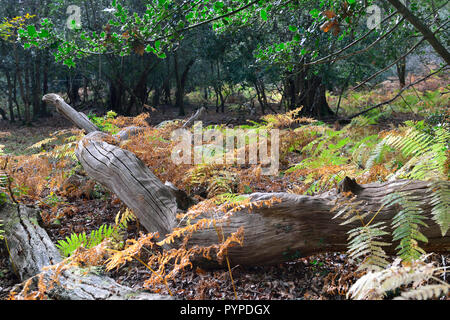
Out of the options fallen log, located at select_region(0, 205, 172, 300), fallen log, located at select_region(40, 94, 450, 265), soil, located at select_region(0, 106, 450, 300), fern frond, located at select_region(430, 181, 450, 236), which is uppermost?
fern frond, located at select_region(430, 181, 450, 236)

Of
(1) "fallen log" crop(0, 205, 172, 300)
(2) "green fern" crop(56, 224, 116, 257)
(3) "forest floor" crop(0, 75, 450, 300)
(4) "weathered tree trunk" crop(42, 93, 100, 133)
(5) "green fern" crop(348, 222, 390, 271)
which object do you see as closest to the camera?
(5) "green fern" crop(348, 222, 390, 271)

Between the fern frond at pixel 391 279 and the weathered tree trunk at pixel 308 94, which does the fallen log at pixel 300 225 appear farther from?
the weathered tree trunk at pixel 308 94

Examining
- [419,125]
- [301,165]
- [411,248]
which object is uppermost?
[419,125]

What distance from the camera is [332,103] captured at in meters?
13.1

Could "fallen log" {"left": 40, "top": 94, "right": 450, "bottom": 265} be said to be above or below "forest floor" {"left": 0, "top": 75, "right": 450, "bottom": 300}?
above

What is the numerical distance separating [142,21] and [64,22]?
1049 cm

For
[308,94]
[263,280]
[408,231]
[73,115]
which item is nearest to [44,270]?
[263,280]

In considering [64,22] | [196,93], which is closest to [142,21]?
[64,22]

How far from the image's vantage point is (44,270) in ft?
6.15

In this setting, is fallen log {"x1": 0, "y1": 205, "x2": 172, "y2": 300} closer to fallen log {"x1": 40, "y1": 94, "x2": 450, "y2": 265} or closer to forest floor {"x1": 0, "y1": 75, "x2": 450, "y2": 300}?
forest floor {"x1": 0, "y1": 75, "x2": 450, "y2": 300}

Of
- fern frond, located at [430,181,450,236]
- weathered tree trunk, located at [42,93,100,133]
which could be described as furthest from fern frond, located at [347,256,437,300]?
weathered tree trunk, located at [42,93,100,133]

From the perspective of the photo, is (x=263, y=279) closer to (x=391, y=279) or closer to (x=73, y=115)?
(x=391, y=279)

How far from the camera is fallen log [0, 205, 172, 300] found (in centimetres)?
192
